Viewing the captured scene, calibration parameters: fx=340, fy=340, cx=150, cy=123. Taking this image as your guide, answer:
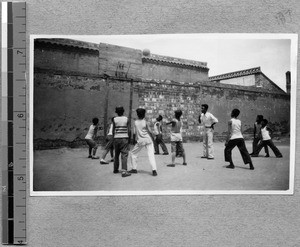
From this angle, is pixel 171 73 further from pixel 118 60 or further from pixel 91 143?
pixel 91 143

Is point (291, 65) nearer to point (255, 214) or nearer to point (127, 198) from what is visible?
point (255, 214)

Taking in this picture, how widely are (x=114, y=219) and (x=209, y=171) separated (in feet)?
2.42

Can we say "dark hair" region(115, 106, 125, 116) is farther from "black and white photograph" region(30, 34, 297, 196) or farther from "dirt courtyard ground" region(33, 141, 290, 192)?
"dirt courtyard ground" region(33, 141, 290, 192)

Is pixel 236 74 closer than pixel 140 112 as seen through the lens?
No

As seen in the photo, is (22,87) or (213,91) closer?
(22,87)

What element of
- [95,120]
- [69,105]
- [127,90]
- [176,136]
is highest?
[127,90]

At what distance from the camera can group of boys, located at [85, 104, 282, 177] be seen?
7.78ft

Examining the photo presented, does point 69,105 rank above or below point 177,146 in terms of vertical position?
above

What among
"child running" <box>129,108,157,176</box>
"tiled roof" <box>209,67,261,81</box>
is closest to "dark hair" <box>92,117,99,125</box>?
"child running" <box>129,108,157,176</box>

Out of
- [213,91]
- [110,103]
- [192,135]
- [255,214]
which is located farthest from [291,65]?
[110,103]

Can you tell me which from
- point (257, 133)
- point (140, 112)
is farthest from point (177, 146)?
point (257, 133)

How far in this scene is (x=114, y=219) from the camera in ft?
7.64

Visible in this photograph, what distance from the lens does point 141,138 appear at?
7.89ft

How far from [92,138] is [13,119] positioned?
21.3 inches
